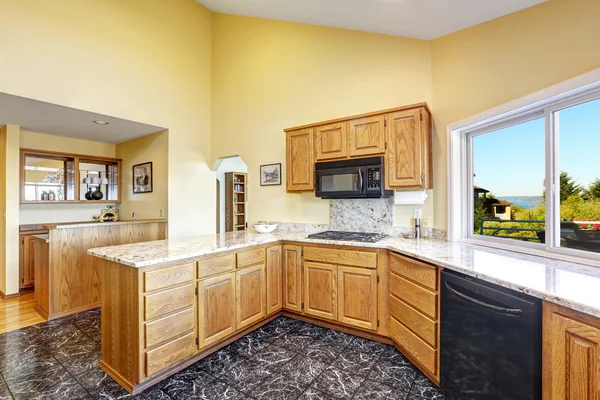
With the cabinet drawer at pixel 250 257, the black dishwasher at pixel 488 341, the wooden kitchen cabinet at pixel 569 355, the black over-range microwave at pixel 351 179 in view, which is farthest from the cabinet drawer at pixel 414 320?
the cabinet drawer at pixel 250 257

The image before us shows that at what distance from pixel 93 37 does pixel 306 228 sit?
338 centimetres

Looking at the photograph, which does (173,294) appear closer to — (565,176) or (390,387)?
(390,387)

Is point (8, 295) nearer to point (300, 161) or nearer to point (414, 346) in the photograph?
point (300, 161)

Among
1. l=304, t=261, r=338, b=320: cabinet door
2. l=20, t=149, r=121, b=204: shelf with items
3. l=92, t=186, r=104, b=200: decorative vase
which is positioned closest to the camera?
l=304, t=261, r=338, b=320: cabinet door

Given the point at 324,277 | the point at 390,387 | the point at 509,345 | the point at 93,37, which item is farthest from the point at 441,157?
the point at 93,37

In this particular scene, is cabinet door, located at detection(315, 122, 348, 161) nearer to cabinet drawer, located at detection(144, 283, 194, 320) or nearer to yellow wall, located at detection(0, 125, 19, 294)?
cabinet drawer, located at detection(144, 283, 194, 320)

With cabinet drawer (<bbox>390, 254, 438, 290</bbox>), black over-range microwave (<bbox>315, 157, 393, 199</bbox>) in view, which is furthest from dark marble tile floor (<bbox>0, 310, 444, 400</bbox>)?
black over-range microwave (<bbox>315, 157, 393, 199</bbox>)

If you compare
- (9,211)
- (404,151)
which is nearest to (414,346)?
(404,151)

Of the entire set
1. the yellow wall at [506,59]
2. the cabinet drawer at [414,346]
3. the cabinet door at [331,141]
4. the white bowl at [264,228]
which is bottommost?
the cabinet drawer at [414,346]

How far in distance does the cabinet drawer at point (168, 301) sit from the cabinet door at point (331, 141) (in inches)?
71.3

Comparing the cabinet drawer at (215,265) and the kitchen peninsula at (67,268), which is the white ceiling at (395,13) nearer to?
the cabinet drawer at (215,265)

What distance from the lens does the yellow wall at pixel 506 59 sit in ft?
5.16

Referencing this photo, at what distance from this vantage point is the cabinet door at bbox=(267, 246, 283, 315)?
2748 mm

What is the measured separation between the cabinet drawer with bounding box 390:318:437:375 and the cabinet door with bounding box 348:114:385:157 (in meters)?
1.54
